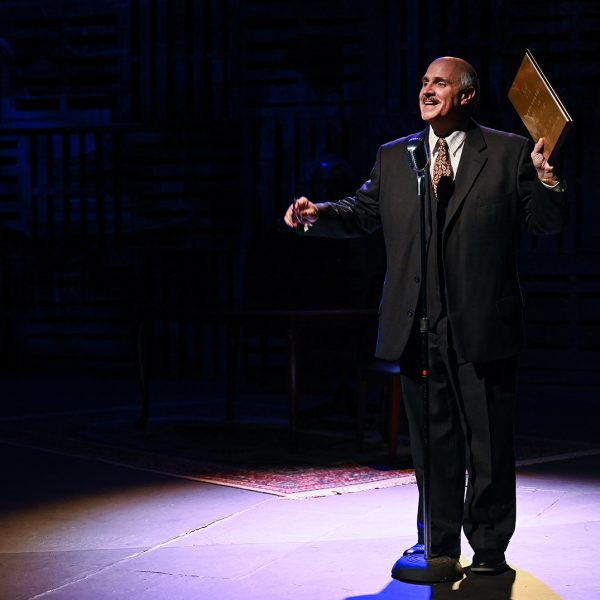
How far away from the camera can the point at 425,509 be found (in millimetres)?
3125

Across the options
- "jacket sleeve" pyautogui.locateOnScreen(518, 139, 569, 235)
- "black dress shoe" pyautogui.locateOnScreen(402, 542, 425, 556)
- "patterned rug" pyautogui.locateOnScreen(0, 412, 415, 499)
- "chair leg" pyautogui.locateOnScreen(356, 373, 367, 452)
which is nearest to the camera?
"jacket sleeve" pyautogui.locateOnScreen(518, 139, 569, 235)

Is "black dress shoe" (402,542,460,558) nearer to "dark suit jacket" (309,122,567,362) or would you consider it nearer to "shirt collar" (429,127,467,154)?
"dark suit jacket" (309,122,567,362)

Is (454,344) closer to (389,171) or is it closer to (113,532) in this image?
(389,171)

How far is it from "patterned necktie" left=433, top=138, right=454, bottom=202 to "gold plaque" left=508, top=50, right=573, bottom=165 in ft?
0.81

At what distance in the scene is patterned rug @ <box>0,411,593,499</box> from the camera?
16.4ft

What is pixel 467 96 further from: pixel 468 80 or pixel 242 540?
pixel 242 540

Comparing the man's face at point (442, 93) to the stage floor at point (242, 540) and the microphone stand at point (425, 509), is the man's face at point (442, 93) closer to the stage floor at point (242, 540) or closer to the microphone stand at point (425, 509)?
the microphone stand at point (425, 509)

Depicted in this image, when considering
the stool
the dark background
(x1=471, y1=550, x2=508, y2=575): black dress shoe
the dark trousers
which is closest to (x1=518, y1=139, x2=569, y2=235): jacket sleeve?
the dark trousers

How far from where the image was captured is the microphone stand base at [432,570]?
10.5ft

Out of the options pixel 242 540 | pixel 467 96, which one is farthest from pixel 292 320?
pixel 467 96

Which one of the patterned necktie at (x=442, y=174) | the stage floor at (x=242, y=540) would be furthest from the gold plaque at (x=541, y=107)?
the stage floor at (x=242, y=540)

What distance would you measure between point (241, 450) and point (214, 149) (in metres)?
3.81

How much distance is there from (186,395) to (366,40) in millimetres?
2939

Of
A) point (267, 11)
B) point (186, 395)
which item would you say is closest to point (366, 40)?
point (267, 11)
